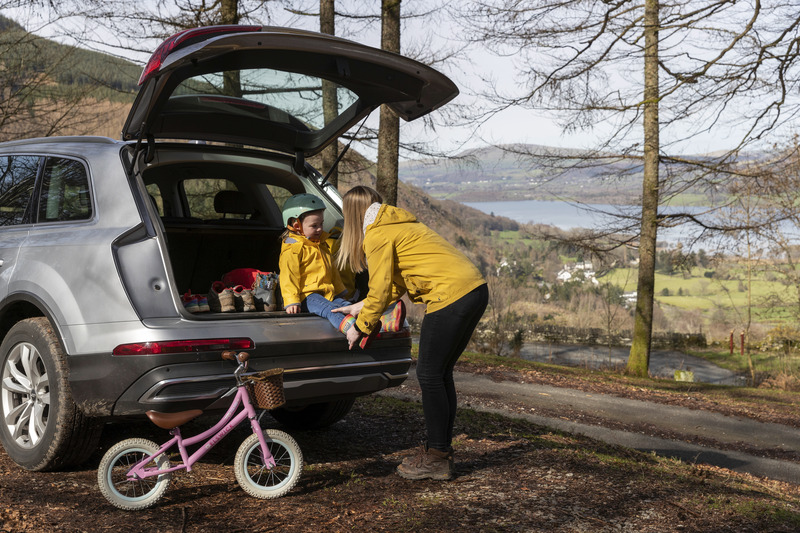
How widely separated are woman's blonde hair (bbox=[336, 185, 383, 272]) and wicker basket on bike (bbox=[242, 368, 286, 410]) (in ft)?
3.06

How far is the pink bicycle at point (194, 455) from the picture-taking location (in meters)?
3.60

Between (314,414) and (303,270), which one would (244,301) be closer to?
(303,270)

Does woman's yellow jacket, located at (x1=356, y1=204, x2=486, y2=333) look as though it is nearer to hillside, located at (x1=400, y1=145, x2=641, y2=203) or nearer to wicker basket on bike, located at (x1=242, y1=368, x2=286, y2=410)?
wicker basket on bike, located at (x1=242, y1=368, x2=286, y2=410)

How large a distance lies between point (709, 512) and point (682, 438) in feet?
17.0

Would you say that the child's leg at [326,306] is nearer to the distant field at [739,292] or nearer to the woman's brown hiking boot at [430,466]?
the woman's brown hiking boot at [430,466]

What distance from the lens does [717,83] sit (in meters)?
12.6

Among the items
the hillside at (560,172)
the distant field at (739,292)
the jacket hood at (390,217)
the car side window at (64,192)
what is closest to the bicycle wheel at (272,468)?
the jacket hood at (390,217)

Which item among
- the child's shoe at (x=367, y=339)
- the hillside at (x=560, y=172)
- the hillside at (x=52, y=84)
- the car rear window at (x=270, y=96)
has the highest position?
the hillside at (x=52, y=84)

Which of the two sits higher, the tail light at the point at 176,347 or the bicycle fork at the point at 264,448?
the tail light at the point at 176,347

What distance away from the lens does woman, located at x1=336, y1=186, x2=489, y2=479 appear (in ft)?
13.3

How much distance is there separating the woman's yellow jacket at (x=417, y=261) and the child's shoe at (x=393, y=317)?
17cm

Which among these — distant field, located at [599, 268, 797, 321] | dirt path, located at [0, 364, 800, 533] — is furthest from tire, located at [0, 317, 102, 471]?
distant field, located at [599, 268, 797, 321]

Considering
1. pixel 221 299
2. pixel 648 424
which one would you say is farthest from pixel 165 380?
pixel 648 424

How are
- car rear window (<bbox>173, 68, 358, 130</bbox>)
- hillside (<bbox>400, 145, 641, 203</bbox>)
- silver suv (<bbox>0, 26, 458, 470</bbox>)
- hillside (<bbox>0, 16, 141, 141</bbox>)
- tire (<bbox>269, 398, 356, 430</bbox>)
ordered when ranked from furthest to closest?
hillside (<bbox>400, 145, 641, 203</bbox>)
hillside (<bbox>0, 16, 141, 141</bbox>)
tire (<bbox>269, 398, 356, 430</bbox>)
car rear window (<bbox>173, 68, 358, 130</bbox>)
silver suv (<bbox>0, 26, 458, 470</bbox>)
